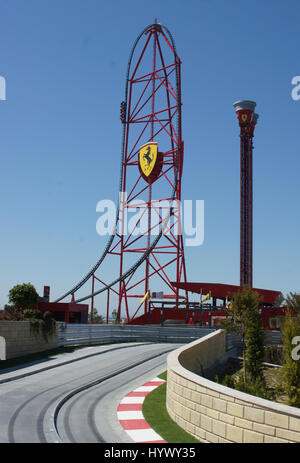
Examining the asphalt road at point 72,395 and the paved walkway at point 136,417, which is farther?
the asphalt road at point 72,395

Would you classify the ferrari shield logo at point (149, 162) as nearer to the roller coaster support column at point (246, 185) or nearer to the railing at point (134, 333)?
the railing at point (134, 333)

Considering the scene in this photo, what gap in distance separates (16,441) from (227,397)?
13.3 feet

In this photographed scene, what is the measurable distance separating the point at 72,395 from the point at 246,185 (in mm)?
80246

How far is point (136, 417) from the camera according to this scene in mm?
11695

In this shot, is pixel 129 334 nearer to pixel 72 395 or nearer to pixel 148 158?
pixel 72 395

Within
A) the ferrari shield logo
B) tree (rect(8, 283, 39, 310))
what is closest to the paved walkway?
tree (rect(8, 283, 39, 310))

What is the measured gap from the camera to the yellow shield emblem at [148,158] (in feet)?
175

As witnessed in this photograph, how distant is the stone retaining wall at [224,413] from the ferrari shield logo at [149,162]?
42.2 m

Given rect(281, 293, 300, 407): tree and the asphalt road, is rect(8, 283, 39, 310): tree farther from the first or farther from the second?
rect(281, 293, 300, 407): tree

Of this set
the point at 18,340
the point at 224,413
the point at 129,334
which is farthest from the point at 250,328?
the point at 224,413

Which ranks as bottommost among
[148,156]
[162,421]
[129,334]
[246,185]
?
[162,421]

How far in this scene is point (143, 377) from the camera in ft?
59.1

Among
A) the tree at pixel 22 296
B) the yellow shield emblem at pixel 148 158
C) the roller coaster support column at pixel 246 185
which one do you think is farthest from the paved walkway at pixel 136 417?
the roller coaster support column at pixel 246 185

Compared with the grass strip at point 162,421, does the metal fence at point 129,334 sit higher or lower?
higher
